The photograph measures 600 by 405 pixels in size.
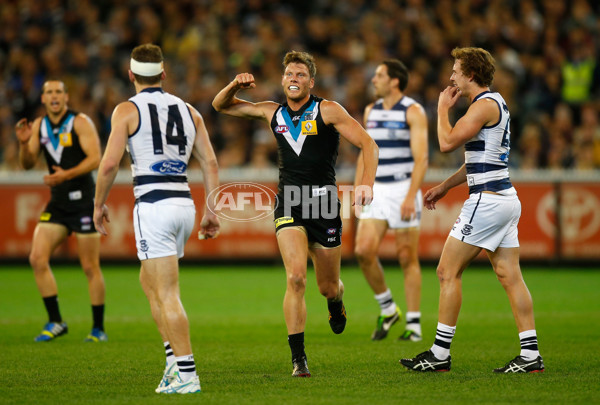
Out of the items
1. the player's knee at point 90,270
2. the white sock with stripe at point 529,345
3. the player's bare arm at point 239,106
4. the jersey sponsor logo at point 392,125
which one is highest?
the player's bare arm at point 239,106

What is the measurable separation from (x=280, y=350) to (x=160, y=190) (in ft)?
9.43

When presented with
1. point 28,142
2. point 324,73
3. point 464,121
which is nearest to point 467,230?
point 464,121

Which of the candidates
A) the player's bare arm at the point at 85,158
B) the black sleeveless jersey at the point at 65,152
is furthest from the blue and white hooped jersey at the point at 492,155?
the black sleeveless jersey at the point at 65,152

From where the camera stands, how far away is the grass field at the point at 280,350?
639 cm

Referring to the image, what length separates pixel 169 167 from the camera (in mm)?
6531

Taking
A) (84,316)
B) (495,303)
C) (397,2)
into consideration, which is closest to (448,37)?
(397,2)

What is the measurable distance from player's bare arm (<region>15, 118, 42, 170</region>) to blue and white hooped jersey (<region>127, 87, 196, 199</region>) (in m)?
3.61

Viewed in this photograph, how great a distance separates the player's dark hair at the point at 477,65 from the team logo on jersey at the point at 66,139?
4796 mm

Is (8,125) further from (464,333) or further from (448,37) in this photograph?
(464,333)

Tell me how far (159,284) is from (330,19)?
16.0 m

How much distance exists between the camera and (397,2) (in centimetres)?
2122

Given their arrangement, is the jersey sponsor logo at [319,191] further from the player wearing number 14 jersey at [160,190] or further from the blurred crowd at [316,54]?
the blurred crowd at [316,54]

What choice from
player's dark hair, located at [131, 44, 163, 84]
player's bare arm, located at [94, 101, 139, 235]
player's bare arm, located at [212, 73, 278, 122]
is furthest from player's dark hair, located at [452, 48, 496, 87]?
player's bare arm, located at [94, 101, 139, 235]

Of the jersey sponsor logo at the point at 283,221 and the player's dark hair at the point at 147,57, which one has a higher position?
the player's dark hair at the point at 147,57
